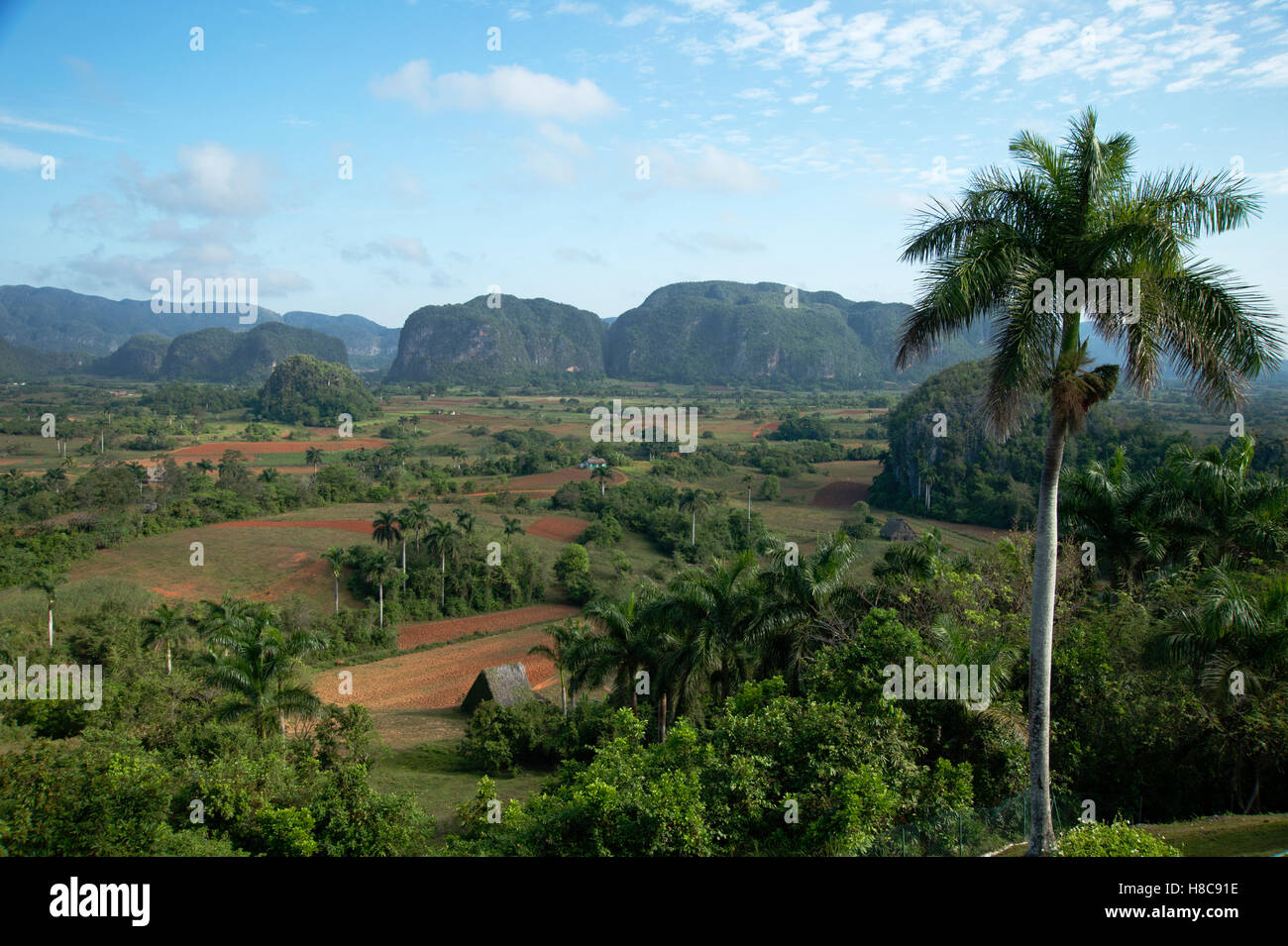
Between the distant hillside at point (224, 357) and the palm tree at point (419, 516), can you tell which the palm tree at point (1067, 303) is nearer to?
the palm tree at point (419, 516)

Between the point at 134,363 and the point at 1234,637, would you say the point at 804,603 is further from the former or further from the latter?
the point at 134,363

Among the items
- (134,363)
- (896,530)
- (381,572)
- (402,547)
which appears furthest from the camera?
(134,363)

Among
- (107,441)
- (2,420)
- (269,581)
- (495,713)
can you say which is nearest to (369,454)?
(107,441)

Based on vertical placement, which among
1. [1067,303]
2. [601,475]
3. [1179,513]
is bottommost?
[601,475]

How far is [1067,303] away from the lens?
6930mm

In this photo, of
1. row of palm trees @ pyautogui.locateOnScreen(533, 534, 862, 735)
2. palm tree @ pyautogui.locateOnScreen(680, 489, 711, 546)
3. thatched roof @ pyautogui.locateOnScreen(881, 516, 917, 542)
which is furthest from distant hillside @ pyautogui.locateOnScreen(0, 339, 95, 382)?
row of palm trees @ pyautogui.locateOnScreen(533, 534, 862, 735)

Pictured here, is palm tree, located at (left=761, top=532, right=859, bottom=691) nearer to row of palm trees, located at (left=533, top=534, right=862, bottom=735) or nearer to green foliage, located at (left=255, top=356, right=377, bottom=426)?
row of palm trees, located at (left=533, top=534, right=862, bottom=735)

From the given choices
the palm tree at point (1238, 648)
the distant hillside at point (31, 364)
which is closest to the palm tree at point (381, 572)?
the palm tree at point (1238, 648)

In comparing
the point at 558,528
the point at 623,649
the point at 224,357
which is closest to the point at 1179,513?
the point at 623,649

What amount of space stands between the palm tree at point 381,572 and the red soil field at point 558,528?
35.1 feet

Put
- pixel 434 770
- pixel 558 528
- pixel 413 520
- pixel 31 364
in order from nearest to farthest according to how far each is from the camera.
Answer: pixel 434 770
pixel 413 520
pixel 558 528
pixel 31 364

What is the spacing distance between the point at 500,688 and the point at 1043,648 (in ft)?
61.8
